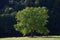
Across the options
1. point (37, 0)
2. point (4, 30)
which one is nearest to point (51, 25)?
point (37, 0)

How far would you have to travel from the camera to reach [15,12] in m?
47.6

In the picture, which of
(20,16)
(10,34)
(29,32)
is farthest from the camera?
(10,34)

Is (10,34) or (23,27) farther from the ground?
(23,27)

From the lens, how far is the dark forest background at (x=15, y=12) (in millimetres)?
45812

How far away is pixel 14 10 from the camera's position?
48.9m

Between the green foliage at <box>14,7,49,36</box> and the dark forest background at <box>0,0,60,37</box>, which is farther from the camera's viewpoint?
the dark forest background at <box>0,0,60,37</box>

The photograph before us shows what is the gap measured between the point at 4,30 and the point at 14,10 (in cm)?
514

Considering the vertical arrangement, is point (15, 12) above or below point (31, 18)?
below

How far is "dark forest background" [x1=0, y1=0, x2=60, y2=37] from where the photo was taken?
4581 centimetres

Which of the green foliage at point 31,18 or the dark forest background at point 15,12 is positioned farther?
the dark forest background at point 15,12

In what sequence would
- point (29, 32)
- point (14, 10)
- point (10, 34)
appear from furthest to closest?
point (14, 10) → point (10, 34) → point (29, 32)

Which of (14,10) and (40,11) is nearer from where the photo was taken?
(40,11)

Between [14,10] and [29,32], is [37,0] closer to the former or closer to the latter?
[14,10]

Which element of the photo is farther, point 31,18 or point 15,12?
point 15,12
